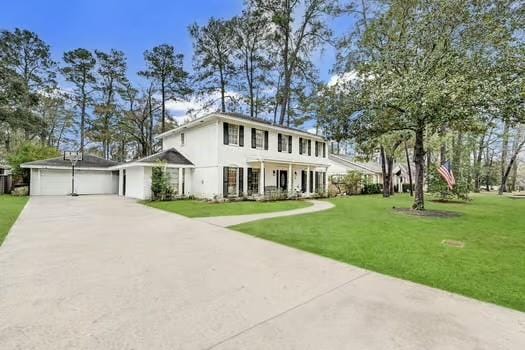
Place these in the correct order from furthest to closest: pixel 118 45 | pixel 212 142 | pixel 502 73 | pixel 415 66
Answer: pixel 118 45, pixel 212 142, pixel 415 66, pixel 502 73

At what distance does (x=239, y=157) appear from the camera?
16.9 metres

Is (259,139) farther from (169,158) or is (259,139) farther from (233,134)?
(169,158)

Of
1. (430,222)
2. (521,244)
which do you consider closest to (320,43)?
(430,222)

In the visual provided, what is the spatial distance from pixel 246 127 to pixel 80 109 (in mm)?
20682

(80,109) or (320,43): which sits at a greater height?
(320,43)

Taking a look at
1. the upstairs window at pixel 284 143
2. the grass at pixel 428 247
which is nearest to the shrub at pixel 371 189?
the upstairs window at pixel 284 143

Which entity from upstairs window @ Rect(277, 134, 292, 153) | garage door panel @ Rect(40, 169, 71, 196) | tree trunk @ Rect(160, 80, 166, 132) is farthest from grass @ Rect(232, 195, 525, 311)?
tree trunk @ Rect(160, 80, 166, 132)

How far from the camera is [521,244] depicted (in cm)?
604

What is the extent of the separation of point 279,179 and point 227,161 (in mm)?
4994

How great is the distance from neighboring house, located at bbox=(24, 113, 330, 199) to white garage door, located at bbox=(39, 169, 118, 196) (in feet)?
0.46

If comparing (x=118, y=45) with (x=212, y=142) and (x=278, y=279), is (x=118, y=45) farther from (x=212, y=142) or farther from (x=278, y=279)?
(x=278, y=279)

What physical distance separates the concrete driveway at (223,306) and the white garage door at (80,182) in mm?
18473

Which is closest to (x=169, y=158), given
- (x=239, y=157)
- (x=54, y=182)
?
(x=239, y=157)

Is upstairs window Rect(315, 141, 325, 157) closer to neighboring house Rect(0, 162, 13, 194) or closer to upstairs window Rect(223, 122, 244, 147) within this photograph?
upstairs window Rect(223, 122, 244, 147)
